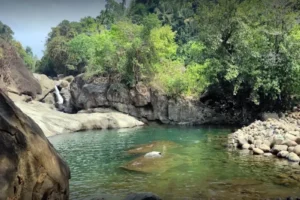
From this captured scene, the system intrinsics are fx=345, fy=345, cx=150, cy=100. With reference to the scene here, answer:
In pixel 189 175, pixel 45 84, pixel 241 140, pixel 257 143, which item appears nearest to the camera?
pixel 189 175

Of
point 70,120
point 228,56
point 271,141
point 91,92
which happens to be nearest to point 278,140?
point 271,141

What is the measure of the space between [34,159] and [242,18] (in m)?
28.0

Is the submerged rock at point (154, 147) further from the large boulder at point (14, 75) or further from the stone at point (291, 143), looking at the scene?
the large boulder at point (14, 75)

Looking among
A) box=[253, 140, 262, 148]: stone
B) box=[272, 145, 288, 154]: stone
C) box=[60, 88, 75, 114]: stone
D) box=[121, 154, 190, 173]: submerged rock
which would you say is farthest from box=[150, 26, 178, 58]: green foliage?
box=[121, 154, 190, 173]: submerged rock

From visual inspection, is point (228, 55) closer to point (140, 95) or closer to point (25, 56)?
point (140, 95)

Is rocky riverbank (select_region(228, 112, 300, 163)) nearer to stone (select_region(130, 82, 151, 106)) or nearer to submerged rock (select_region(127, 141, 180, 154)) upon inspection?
submerged rock (select_region(127, 141, 180, 154))

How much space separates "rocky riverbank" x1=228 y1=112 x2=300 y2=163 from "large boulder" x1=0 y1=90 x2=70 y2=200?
12.7 m

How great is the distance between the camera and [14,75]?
39906mm

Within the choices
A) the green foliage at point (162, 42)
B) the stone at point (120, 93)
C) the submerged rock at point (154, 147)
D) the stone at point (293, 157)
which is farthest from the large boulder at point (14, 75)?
the stone at point (293, 157)

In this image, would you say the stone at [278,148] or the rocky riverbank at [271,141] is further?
the stone at [278,148]

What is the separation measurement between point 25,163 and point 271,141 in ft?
51.8

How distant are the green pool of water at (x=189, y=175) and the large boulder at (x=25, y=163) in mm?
4182

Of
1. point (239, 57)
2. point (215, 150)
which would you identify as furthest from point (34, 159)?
point (239, 57)

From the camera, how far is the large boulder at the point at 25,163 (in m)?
6.02
